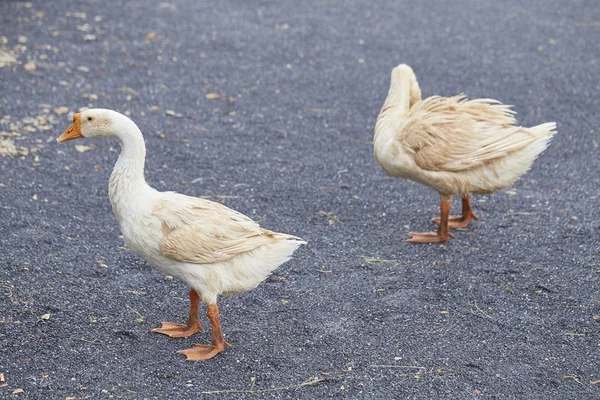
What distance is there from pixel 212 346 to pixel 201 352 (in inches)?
3.3

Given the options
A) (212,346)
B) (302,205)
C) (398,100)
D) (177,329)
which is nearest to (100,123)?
(177,329)

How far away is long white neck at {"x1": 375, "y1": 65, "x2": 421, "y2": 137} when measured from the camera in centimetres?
678

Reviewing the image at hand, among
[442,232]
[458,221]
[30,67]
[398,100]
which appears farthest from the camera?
[30,67]

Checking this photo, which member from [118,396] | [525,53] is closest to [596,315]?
[118,396]

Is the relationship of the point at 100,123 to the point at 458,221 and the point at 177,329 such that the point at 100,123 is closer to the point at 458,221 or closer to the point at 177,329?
the point at 177,329

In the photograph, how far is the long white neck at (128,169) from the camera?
4.85 m

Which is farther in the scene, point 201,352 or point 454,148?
point 454,148

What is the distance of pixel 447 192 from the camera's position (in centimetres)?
661

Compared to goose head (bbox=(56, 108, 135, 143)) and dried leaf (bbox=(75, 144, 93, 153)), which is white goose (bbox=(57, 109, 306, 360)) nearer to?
goose head (bbox=(56, 108, 135, 143))

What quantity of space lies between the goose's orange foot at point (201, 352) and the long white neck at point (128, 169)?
1.11 m

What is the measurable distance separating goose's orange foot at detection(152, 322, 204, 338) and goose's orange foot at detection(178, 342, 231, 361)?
8.2 inches

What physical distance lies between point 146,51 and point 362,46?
3401 millimetres

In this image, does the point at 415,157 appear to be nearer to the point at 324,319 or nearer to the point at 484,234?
the point at 484,234

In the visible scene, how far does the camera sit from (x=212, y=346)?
4.94 metres
